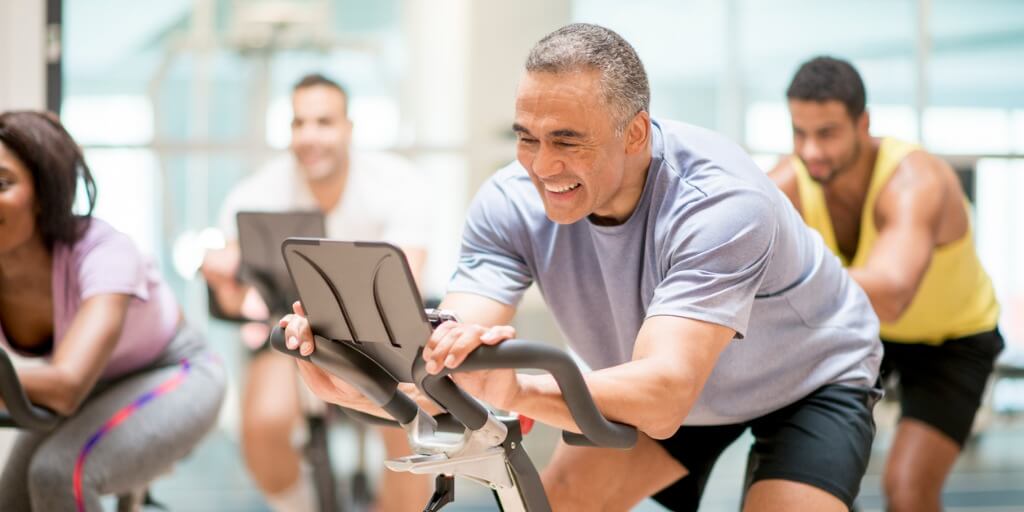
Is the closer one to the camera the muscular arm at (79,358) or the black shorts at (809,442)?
the black shorts at (809,442)

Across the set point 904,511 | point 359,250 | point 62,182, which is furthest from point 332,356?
point 904,511

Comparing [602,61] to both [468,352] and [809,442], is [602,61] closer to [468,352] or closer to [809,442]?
[468,352]

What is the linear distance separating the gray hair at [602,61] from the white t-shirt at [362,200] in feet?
6.03

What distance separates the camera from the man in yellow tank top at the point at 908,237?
280 cm

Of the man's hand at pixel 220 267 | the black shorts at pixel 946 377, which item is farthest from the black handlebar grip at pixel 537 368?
the man's hand at pixel 220 267

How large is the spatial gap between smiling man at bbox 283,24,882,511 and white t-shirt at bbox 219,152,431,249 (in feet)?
5.22

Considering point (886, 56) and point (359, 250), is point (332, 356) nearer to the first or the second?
point (359, 250)

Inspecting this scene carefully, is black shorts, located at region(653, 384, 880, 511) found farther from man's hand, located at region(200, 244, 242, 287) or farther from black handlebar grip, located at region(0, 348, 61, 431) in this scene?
man's hand, located at region(200, 244, 242, 287)

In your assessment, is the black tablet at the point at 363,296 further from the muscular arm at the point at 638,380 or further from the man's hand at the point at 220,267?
the man's hand at the point at 220,267

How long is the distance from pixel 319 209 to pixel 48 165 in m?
1.23

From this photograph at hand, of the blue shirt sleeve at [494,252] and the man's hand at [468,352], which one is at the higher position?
the blue shirt sleeve at [494,252]

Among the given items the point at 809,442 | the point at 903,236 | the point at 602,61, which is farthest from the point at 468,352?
the point at 903,236

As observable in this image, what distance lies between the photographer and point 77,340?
7.65 ft

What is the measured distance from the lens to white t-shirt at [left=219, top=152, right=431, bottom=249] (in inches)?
141
